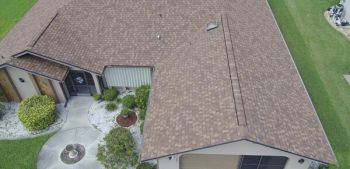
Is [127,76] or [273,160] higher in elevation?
[273,160]

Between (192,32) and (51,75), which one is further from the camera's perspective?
(192,32)

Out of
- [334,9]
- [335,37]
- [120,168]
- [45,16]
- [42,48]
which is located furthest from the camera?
[334,9]

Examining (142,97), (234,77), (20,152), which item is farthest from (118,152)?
(234,77)

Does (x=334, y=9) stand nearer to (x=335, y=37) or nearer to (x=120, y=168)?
(x=335, y=37)

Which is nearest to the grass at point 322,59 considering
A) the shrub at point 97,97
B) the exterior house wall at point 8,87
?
the shrub at point 97,97

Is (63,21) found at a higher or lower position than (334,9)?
higher

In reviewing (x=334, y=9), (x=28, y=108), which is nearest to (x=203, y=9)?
(x=28, y=108)

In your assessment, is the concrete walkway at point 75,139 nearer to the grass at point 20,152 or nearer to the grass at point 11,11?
the grass at point 20,152

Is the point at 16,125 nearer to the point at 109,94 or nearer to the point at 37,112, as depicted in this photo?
the point at 37,112
